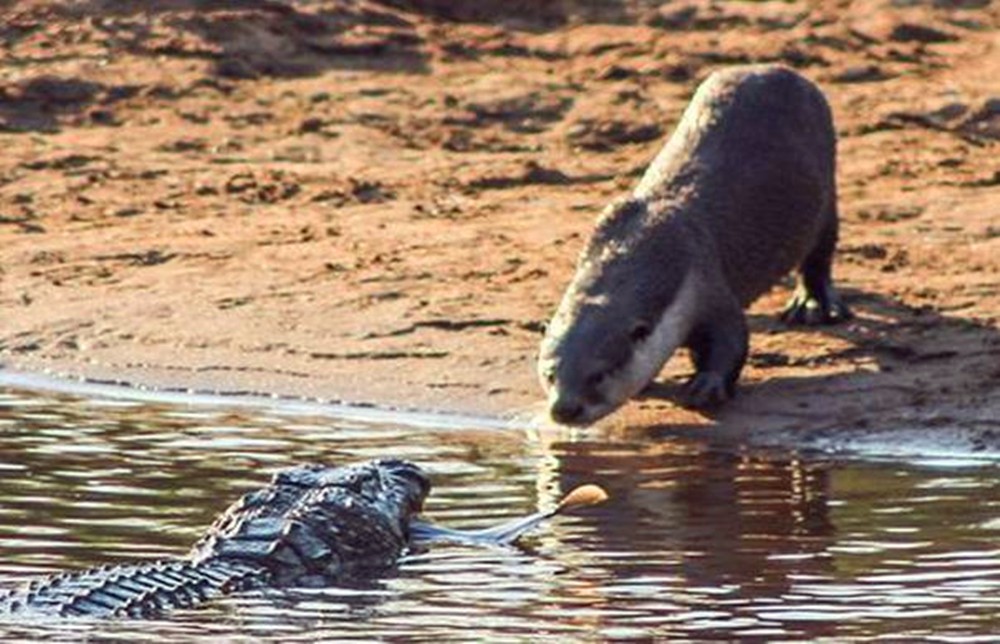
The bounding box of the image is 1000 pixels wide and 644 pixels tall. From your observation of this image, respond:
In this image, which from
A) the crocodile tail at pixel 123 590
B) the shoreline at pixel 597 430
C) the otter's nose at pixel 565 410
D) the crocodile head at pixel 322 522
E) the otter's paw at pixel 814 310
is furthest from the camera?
the otter's paw at pixel 814 310

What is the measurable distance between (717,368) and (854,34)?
6.62 meters

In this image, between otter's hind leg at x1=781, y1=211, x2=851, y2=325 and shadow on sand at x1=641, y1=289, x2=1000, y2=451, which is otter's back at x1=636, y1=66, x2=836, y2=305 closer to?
otter's hind leg at x1=781, y1=211, x2=851, y2=325

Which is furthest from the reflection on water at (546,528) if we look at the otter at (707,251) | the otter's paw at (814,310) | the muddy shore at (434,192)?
the otter's paw at (814,310)

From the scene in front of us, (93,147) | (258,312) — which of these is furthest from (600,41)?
(258,312)

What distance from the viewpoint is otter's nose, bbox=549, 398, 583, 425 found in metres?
11.9

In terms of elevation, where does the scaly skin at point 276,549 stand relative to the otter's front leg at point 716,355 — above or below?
above

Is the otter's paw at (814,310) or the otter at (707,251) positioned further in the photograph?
the otter's paw at (814,310)

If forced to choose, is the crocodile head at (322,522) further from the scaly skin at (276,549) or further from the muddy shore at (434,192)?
the muddy shore at (434,192)

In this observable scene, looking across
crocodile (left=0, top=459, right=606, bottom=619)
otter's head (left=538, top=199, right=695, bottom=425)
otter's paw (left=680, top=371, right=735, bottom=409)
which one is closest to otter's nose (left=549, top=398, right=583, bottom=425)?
otter's head (left=538, top=199, right=695, bottom=425)

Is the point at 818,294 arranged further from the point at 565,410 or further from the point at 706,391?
the point at 565,410

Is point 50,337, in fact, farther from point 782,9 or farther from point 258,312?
point 782,9

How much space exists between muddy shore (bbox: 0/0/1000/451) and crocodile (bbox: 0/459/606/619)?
2.31 m

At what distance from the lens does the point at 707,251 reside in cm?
1279

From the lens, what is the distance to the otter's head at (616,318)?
12.0 m
